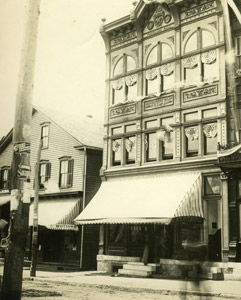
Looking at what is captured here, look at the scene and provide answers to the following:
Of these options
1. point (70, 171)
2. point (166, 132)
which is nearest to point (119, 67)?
point (166, 132)

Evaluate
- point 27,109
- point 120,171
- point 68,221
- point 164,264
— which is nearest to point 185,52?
point 120,171

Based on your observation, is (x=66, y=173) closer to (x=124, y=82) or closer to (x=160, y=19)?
(x=124, y=82)

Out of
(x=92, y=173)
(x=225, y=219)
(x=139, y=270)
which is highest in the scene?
(x=92, y=173)

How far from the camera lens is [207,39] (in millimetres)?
16828

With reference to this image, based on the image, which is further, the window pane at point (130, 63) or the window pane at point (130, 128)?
the window pane at point (130, 128)

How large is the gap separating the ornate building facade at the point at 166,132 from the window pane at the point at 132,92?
0.21ft

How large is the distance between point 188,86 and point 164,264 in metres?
6.73

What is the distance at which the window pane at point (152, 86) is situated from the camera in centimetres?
1872

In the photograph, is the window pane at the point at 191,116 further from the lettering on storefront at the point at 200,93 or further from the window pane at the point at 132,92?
the window pane at the point at 132,92

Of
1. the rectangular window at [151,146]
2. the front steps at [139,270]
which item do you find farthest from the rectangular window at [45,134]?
the front steps at [139,270]

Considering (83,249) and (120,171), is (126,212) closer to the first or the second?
(120,171)

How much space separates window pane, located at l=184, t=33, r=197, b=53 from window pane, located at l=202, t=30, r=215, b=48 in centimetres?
35

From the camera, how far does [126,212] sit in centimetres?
1802

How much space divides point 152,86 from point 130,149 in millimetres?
2990
